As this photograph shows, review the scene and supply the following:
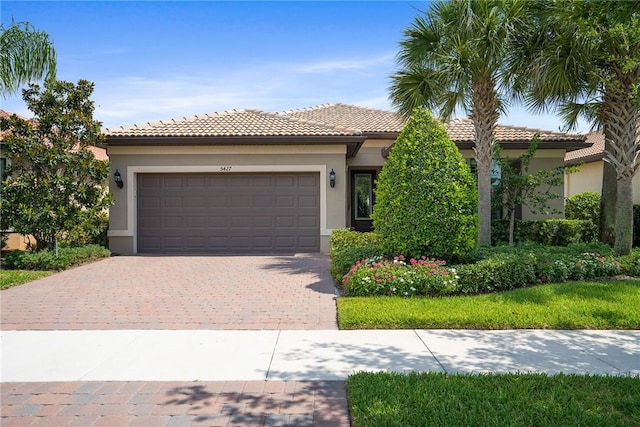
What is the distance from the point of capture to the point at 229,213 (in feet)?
46.5

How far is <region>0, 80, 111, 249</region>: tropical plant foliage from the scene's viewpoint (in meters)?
11.2

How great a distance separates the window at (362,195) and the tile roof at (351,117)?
202 cm

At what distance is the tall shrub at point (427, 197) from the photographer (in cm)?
821

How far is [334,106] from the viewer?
22281 mm

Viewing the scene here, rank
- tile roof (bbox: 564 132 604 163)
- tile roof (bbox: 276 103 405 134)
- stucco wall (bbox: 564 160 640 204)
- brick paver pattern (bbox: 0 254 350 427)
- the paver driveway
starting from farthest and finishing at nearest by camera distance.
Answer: stucco wall (bbox: 564 160 640 204) < tile roof (bbox: 564 132 604 163) < tile roof (bbox: 276 103 405 134) < the paver driveway < brick paver pattern (bbox: 0 254 350 427)

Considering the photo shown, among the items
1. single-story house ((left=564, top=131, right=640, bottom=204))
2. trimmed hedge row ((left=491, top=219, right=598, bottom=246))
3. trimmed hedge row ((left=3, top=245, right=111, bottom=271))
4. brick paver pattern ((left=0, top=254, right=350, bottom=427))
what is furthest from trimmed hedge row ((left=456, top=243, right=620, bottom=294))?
single-story house ((left=564, top=131, right=640, bottom=204))

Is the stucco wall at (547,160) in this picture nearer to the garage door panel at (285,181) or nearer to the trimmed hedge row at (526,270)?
the garage door panel at (285,181)

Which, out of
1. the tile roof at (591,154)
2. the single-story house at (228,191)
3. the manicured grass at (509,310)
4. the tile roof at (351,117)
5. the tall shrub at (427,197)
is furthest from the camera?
the tile roof at (591,154)

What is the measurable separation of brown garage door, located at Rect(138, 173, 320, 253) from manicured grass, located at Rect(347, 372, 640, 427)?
10.1m

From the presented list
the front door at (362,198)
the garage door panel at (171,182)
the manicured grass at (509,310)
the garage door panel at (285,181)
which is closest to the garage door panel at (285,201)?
the garage door panel at (285,181)

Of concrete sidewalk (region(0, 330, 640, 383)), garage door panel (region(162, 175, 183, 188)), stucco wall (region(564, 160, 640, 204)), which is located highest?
stucco wall (region(564, 160, 640, 204))

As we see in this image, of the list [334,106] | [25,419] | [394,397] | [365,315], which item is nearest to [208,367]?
[25,419]

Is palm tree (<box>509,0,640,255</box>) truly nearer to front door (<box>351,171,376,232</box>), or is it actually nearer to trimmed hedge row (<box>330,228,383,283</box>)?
trimmed hedge row (<box>330,228,383,283</box>)

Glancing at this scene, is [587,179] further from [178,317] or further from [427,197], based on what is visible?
[178,317]
